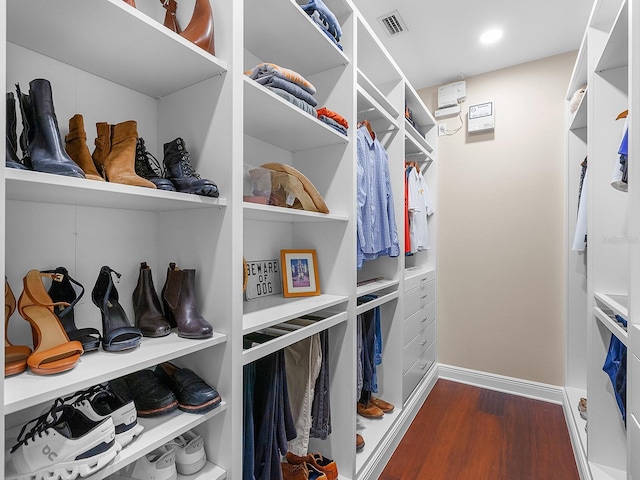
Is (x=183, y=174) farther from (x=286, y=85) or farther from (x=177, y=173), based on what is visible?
(x=286, y=85)

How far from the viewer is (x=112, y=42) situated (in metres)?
0.85

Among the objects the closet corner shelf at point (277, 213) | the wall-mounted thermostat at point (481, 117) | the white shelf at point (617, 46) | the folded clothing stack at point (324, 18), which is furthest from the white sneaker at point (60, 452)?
the wall-mounted thermostat at point (481, 117)

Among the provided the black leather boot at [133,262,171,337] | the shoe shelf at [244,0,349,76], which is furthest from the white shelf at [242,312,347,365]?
the shoe shelf at [244,0,349,76]

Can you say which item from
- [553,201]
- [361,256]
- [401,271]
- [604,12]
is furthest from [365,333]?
[604,12]

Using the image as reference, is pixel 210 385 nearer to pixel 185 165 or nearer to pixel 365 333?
pixel 185 165

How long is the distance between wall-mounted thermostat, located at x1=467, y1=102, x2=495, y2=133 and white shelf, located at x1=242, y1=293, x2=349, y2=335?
2142mm

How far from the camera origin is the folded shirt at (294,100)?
1235 mm

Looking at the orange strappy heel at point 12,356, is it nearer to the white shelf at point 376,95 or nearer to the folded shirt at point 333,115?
the folded shirt at point 333,115

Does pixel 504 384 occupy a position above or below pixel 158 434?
below

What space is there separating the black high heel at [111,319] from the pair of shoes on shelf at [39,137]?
13.6 inches

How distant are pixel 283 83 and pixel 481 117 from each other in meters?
2.24

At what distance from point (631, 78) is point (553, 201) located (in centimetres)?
166

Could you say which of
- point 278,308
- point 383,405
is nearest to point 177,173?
point 278,308

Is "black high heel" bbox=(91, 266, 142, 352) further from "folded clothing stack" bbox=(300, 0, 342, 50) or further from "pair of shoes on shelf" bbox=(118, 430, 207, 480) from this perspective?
"folded clothing stack" bbox=(300, 0, 342, 50)
